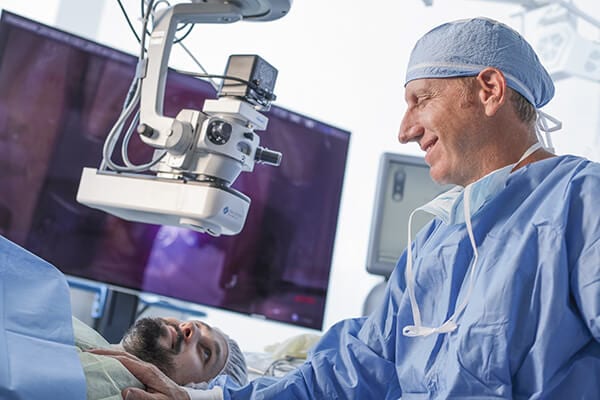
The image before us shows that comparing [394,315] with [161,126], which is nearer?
[161,126]

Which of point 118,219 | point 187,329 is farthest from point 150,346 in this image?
point 118,219

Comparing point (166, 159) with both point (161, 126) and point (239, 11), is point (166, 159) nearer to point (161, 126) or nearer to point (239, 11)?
point (161, 126)

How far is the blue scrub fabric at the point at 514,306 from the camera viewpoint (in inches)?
40.2

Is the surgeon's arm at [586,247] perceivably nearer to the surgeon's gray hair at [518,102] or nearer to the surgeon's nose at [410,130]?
the surgeon's gray hair at [518,102]

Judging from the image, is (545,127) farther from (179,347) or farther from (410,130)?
(179,347)

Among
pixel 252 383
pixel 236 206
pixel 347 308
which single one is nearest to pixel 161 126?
pixel 236 206

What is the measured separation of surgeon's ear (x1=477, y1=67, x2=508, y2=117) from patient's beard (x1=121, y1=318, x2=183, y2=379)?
0.84 meters

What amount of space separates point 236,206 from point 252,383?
40cm

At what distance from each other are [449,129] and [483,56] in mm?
159

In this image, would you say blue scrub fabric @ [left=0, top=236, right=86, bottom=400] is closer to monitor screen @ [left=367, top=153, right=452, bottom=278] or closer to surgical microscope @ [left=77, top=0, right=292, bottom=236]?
surgical microscope @ [left=77, top=0, right=292, bottom=236]

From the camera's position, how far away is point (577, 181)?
1.12 meters

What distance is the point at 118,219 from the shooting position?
2049 mm

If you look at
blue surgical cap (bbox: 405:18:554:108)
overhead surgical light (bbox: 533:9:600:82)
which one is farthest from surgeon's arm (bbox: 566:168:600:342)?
overhead surgical light (bbox: 533:9:600:82)

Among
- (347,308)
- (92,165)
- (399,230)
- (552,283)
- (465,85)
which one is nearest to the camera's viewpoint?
(552,283)
